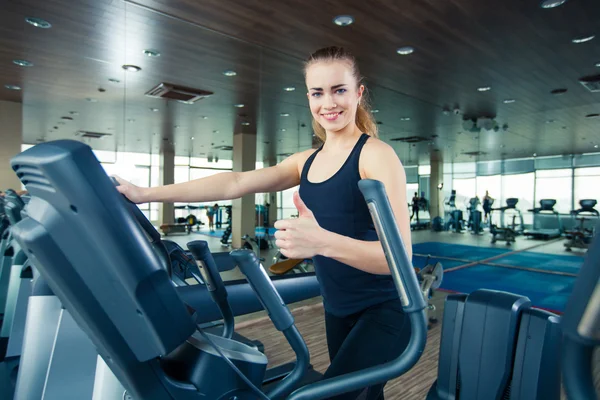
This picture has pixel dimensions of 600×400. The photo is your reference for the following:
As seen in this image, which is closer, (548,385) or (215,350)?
(215,350)

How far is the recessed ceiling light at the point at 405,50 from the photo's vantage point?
4.30 m

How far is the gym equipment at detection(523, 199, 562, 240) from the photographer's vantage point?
6801mm

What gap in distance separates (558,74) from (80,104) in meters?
7.14

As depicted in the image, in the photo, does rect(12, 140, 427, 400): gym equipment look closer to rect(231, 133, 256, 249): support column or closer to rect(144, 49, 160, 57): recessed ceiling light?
rect(144, 49, 160, 57): recessed ceiling light

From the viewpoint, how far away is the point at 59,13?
11.3 feet

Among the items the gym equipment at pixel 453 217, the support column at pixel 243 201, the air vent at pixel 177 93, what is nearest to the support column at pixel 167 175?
the support column at pixel 243 201

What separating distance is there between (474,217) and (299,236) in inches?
298

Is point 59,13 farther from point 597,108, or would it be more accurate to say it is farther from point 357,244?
point 597,108

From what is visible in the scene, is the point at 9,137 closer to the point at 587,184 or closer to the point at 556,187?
the point at 556,187

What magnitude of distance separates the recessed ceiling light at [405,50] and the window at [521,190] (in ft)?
12.9

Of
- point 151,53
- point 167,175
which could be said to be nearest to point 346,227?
point 151,53

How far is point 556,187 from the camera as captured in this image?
6621 millimetres

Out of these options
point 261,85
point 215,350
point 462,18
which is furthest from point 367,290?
point 261,85

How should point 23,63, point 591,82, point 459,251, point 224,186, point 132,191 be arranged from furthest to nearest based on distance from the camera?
1. point 459,251
2. point 591,82
3. point 23,63
4. point 224,186
5. point 132,191
